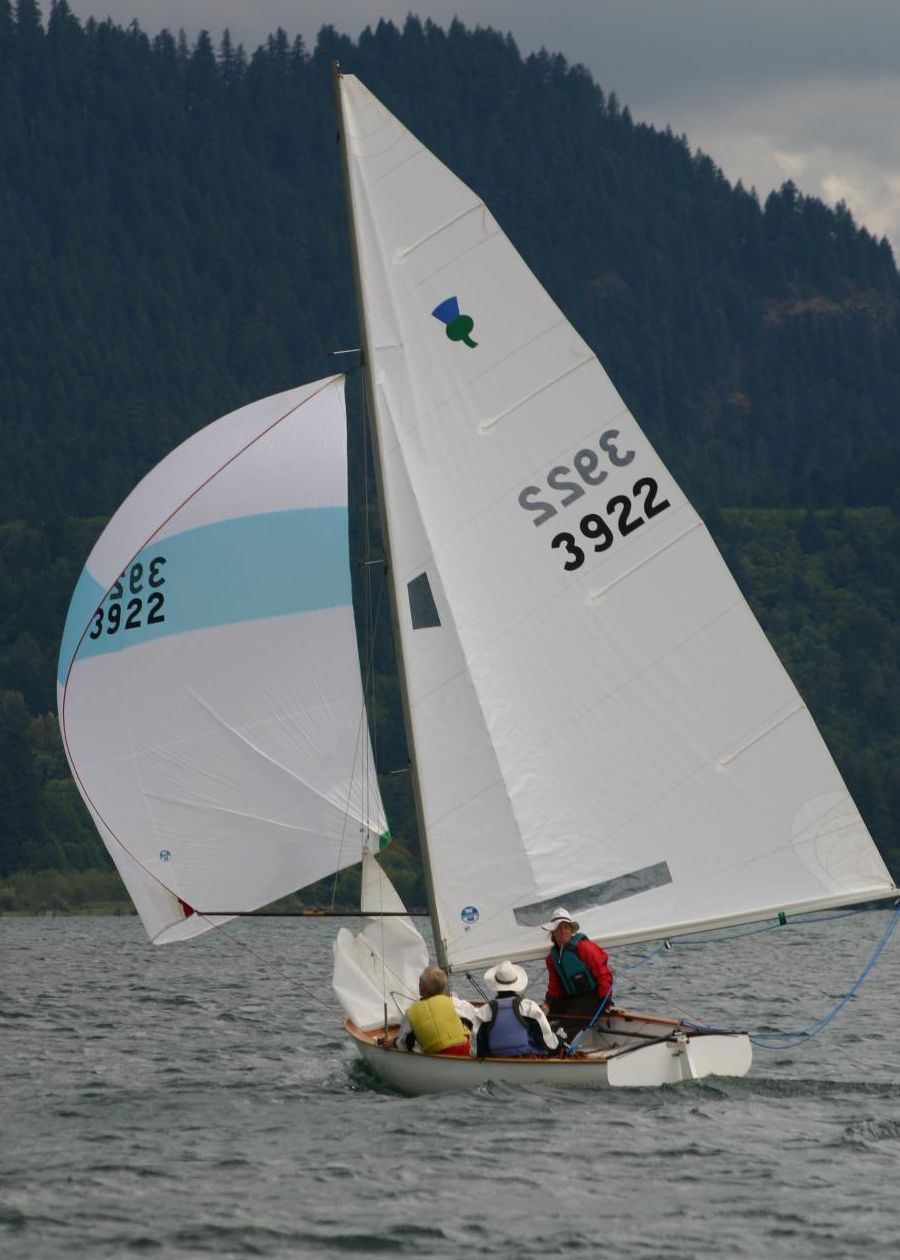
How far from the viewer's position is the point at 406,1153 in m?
15.2

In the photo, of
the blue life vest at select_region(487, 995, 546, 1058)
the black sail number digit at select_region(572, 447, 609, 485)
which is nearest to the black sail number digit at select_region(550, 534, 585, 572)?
the black sail number digit at select_region(572, 447, 609, 485)

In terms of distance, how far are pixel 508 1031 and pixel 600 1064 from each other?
0.74 metres

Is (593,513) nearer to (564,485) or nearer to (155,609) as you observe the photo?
(564,485)

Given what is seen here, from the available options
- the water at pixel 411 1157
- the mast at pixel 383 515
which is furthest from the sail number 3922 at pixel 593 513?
the water at pixel 411 1157

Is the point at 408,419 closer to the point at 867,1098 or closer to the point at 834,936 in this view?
the point at 867,1098

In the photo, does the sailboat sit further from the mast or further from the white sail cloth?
the white sail cloth

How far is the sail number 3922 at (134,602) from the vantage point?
17.7 m

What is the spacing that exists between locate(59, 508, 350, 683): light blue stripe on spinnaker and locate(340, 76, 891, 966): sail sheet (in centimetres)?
61

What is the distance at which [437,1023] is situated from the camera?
16.9 meters

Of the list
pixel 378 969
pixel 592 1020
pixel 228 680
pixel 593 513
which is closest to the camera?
pixel 592 1020

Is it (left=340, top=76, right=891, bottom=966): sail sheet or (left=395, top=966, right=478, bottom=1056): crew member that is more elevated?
(left=340, top=76, right=891, bottom=966): sail sheet

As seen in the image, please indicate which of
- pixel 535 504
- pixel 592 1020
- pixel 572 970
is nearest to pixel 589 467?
pixel 535 504

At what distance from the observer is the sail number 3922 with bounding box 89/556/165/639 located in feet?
58.2

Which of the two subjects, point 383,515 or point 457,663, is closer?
point 383,515
